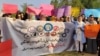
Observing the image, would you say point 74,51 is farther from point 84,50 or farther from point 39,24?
point 39,24

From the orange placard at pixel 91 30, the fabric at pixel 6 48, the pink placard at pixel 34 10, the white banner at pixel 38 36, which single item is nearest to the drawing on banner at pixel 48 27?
the white banner at pixel 38 36

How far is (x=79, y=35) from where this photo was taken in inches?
582

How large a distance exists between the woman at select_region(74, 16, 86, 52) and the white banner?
33 centimetres

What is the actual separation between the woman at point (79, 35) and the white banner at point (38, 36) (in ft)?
1.08

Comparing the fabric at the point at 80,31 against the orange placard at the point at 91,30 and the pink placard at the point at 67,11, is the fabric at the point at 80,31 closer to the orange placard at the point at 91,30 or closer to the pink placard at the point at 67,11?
the orange placard at the point at 91,30

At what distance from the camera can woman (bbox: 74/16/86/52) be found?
14.7 metres

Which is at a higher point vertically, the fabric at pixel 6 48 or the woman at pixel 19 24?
the woman at pixel 19 24

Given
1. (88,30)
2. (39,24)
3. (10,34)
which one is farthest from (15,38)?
(88,30)

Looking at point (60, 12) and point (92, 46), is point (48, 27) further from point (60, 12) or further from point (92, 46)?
point (92, 46)

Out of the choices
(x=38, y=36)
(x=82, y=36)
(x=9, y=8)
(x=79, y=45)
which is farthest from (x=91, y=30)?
(x=9, y=8)

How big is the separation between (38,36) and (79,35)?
5.67ft

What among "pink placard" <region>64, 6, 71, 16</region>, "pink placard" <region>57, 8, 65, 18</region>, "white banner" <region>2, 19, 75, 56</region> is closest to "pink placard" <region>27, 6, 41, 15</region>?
"white banner" <region>2, 19, 75, 56</region>

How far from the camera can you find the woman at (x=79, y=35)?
14711 millimetres

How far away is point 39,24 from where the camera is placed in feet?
46.3
